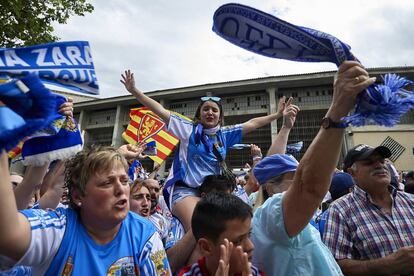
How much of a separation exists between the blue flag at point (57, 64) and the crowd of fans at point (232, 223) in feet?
1.32

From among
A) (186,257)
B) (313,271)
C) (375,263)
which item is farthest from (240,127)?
(313,271)

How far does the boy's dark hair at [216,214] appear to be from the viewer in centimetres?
159

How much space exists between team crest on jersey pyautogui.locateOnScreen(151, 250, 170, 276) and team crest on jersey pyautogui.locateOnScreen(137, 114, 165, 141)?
494cm

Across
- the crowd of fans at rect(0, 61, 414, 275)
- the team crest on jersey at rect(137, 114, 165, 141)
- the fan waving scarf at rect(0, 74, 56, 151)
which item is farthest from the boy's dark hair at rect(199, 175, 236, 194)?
the team crest on jersey at rect(137, 114, 165, 141)

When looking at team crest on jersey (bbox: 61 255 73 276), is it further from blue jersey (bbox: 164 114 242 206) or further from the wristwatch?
blue jersey (bbox: 164 114 242 206)

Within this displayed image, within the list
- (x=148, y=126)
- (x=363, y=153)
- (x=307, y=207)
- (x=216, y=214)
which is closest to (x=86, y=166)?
(x=216, y=214)

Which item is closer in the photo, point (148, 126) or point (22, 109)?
point (22, 109)

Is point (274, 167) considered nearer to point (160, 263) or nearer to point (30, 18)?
point (160, 263)

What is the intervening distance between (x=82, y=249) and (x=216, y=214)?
70 centimetres

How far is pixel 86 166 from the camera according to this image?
5.07ft

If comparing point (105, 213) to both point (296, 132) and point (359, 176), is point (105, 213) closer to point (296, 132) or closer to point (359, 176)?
point (359, 176)

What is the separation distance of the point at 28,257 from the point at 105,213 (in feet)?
1.17

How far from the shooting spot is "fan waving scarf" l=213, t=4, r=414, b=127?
1196mm

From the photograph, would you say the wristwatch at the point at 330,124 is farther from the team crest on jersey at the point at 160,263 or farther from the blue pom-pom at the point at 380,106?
the team crest on jersey at the point at 160,263
